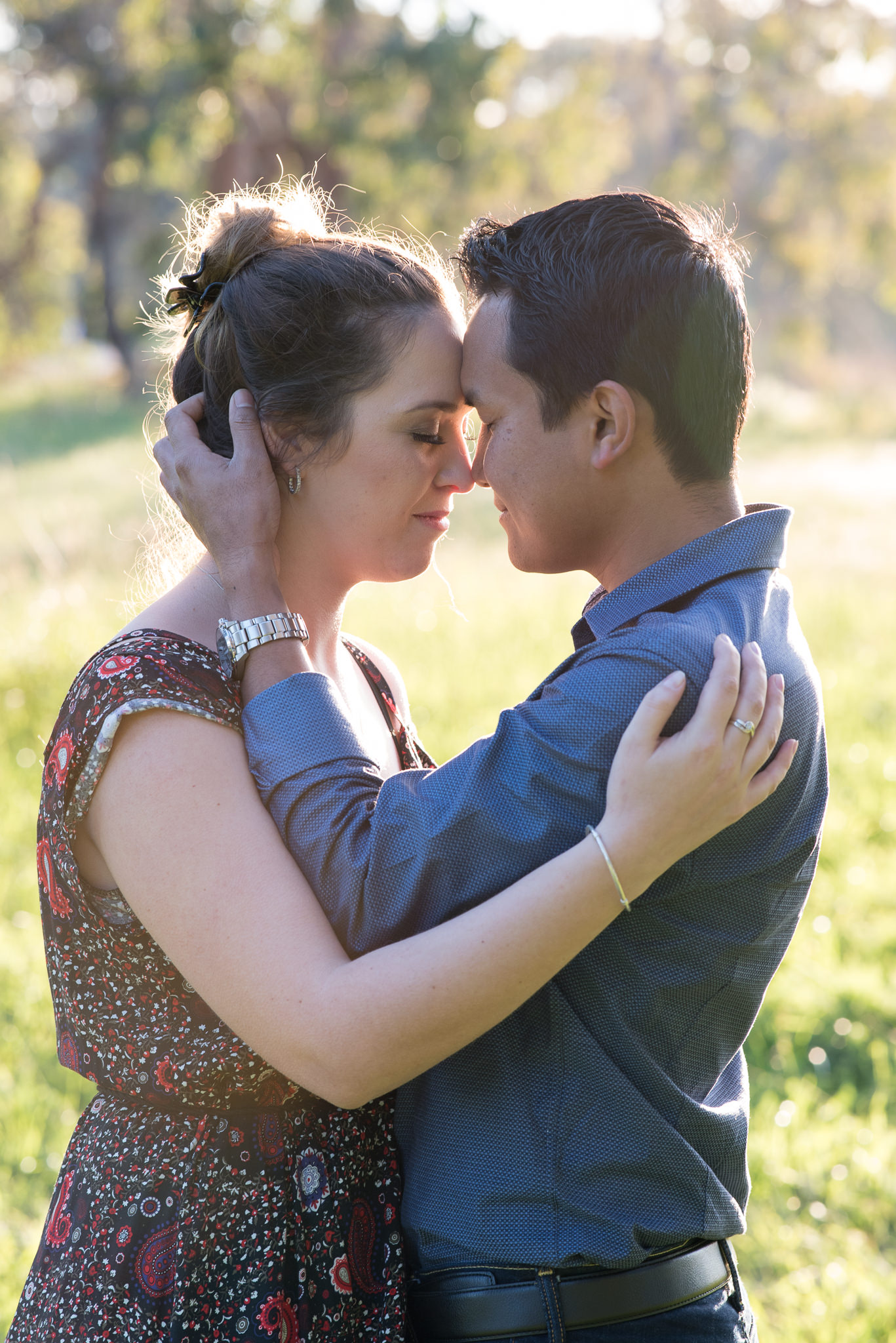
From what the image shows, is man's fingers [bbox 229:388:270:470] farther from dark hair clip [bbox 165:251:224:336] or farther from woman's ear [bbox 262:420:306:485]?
dark hair clip [bbox 165:251:224:336]

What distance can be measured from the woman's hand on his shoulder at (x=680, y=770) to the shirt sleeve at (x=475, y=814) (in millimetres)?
62

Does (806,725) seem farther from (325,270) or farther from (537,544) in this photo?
(325,270)

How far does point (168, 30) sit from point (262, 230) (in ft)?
60.2

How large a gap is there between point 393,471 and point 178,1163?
116 centimetres

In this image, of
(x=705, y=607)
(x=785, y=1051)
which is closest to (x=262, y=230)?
(x=705, y=607)

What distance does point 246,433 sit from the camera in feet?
6.81

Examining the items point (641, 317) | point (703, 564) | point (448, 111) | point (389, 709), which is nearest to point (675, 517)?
point (703, 564)

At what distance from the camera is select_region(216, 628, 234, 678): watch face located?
1885mm

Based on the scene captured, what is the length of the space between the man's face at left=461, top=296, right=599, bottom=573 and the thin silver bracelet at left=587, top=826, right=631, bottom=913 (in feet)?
2.12

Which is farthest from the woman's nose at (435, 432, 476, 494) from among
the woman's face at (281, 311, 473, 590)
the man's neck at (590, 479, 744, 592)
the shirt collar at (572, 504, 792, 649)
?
the shirt collar at (572, 504, 792, 649)

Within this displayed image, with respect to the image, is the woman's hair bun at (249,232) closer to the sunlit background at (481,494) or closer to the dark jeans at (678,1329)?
the sunlit background at (481,494)

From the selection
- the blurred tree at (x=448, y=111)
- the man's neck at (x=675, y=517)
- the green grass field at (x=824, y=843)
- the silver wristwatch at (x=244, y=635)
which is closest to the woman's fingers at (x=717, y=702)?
the man's neck at (x=675, y=517)

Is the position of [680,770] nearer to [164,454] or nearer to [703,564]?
[703,564]

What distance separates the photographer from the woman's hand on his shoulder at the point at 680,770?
1.57 metres
